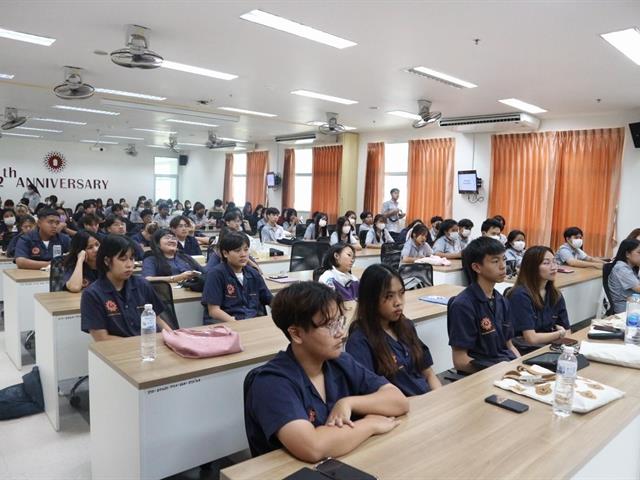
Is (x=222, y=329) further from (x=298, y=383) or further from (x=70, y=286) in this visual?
(x=70, y=286)

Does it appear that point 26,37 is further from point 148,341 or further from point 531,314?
point 531,314

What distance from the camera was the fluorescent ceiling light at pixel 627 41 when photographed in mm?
4055

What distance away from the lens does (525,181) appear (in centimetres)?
876

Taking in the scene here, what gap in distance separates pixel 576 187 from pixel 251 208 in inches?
343

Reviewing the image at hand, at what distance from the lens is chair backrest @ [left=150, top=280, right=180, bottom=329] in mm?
3246

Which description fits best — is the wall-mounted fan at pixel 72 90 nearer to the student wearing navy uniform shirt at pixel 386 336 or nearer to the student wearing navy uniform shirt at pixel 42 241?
the student wearing navy uniform shirt at pixel 42 241

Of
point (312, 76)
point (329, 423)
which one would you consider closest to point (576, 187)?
point (312, 76)

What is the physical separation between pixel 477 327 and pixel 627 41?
3293 mm

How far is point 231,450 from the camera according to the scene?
238 centimetres

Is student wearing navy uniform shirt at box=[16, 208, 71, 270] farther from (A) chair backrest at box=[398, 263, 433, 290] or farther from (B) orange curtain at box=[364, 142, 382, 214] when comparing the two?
(B) orange curtain at box=[364, 142, 382, 214]

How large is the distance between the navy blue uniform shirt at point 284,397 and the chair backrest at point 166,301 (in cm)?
185

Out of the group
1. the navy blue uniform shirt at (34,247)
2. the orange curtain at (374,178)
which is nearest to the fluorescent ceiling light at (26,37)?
the navy blue uniform shirt at (34,247)

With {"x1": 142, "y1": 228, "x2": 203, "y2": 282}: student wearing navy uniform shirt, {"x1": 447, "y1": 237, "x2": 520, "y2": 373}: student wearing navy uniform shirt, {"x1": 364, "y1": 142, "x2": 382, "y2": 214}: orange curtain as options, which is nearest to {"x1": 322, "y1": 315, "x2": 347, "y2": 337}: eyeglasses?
{"x1": 447, "y1": 237, "x2": 520, "y2": 373}: student wearing navy uniform shirt

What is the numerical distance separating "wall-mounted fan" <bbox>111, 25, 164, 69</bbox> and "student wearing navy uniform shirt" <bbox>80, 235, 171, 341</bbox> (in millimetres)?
1943
